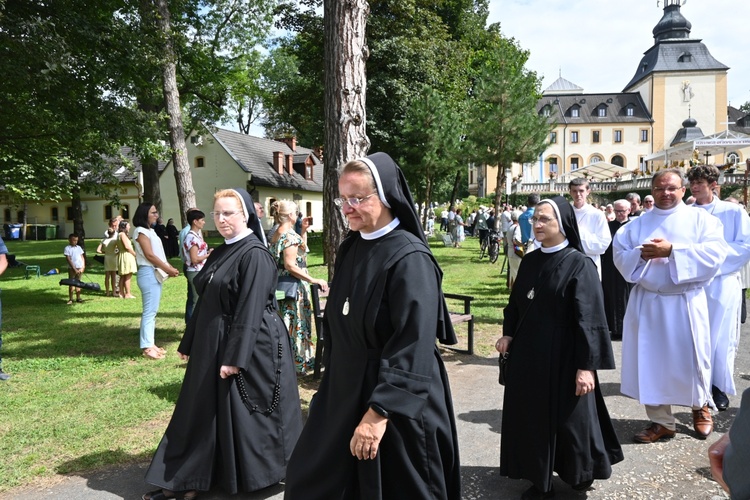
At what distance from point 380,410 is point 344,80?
4753 millimetres

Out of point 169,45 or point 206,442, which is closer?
point 206,442

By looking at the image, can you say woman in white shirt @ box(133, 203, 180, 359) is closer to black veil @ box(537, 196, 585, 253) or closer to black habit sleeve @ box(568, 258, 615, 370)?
black veil @ box(537, 196, 585, 253)

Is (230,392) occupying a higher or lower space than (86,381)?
higher

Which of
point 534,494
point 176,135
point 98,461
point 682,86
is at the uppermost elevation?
point 682,86

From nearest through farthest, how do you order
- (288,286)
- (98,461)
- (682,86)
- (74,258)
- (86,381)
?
1. (98,461)
2. (288,286)
3. (86,381)
4. (74,258)
5. (682,86)

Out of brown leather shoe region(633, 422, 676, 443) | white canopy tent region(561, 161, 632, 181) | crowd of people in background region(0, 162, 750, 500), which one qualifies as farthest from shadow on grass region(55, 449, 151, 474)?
white canopy tent region(561, 161, 632, 181)

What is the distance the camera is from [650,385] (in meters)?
4.66

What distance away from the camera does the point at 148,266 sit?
299 inches

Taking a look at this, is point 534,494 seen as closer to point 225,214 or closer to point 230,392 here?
point 230,392

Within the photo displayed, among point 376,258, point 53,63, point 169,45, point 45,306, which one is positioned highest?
point 169,45

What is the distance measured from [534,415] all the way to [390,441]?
1500 millimetres

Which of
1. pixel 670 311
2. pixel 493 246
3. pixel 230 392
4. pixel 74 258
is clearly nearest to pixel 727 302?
pixel 670 311

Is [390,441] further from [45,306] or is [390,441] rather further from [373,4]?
[373,4]

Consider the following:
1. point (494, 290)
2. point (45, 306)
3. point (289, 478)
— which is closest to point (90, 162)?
point (45, 306)
